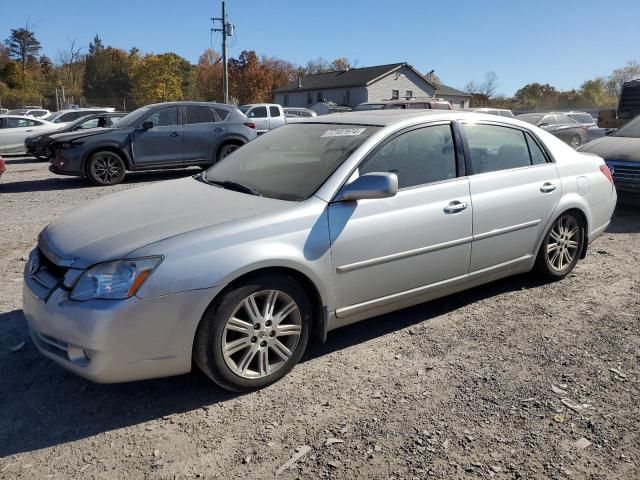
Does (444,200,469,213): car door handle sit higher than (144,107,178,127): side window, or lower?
lower

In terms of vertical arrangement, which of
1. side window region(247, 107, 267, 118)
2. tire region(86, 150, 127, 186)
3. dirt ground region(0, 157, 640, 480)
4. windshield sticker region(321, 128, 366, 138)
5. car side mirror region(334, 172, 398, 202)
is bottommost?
dirt ground region(0, 157, 640, 480)

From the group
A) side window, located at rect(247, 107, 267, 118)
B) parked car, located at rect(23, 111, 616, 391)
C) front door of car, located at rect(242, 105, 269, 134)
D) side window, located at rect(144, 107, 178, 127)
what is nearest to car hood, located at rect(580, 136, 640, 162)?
parked car, located at rect(23, 111, 616, 391)

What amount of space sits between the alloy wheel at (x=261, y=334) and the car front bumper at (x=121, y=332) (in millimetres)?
238

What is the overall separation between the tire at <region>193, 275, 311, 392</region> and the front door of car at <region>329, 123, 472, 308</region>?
1.12 feet

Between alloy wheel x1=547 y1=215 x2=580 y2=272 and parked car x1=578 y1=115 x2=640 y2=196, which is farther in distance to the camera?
parked car x1=578 y1=115 x2=640 y2=196

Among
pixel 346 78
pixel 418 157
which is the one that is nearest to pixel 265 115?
pixel 418 157

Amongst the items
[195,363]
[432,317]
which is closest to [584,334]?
[432,317]

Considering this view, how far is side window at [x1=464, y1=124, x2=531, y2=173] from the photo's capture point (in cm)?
434

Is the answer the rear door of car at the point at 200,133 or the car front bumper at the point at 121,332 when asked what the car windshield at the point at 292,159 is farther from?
the rear door of car at the point at 200,133

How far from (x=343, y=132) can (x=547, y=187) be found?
1.91 metres

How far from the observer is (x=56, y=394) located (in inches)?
129

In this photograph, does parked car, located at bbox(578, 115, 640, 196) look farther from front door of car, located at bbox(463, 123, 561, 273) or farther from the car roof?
the car roof

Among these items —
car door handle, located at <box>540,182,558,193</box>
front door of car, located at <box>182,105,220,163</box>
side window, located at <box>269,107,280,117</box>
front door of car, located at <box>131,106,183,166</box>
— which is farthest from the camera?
side window, located at <box>269,107,280,117</box>

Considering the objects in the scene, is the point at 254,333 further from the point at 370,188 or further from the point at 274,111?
the point at 274,111
